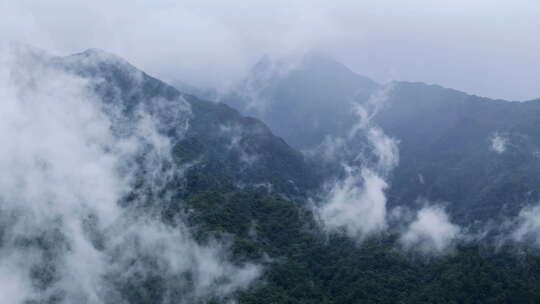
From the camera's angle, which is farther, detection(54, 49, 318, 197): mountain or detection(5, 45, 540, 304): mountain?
detection(54, 49, 318, 197): mountain

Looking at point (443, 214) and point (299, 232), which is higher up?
point (443, 214)

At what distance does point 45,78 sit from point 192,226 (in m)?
79.7

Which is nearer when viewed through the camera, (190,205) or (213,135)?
(190,205)

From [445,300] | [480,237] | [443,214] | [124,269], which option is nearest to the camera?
[445,300]

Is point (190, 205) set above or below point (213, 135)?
below

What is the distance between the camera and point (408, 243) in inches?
5007

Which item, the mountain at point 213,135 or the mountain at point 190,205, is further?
the mountain at point 213,135

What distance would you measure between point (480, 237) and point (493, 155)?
137 feet

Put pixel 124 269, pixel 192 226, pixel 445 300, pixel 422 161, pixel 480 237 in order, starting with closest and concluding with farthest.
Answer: pixel 445 300 < pixel 124 269 < pixel 192 226 < pixel 480 237 < pixel 422 161

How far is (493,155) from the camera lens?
565 ft

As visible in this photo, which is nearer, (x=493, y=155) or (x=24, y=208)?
(x=24, y=208)

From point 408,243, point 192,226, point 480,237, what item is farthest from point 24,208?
point 480,237

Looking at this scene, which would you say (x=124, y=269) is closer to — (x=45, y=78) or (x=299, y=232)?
(x=299, y=232)

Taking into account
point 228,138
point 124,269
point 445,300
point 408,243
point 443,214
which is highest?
point 228,138
